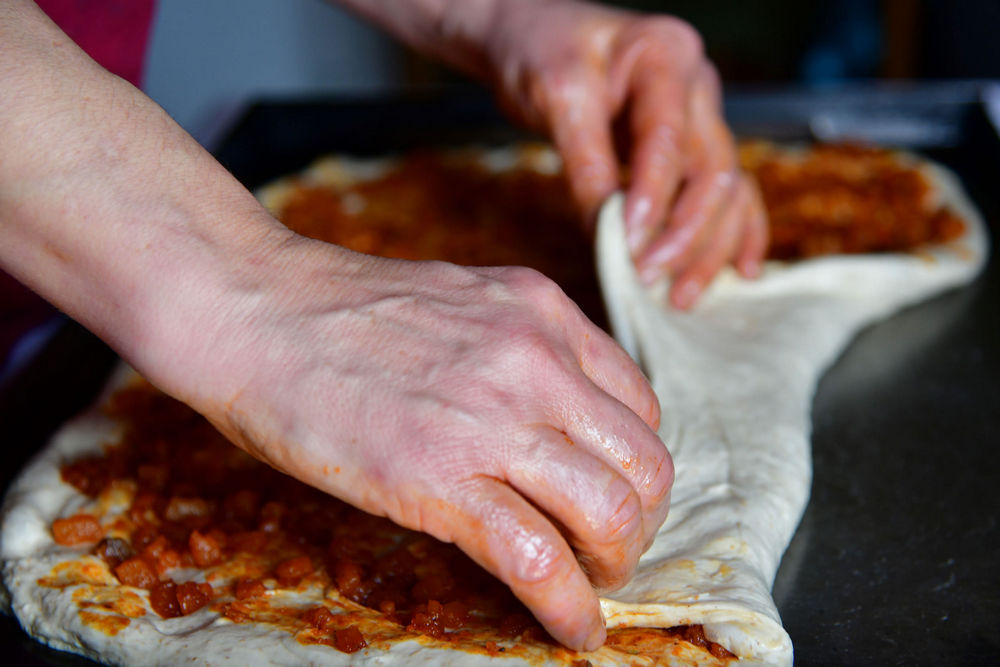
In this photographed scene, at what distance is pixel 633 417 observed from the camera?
87 cm

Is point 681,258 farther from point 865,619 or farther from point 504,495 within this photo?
point 504,495

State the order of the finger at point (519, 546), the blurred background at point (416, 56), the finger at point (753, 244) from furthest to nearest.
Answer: the blurred background at point (416, 56), the finger at point (753, 244), the finger at point (519, 546)

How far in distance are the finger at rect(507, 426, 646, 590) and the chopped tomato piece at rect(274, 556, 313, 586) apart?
0.40 meters

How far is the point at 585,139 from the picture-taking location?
1.63m

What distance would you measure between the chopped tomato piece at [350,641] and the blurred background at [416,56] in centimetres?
159

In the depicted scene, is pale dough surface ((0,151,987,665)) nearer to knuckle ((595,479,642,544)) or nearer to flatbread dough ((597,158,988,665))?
flatbread dough ((597,158,988,665))

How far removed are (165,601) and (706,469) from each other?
27.4 inches

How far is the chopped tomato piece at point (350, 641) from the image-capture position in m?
0.98

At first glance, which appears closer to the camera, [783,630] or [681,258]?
[783,630]

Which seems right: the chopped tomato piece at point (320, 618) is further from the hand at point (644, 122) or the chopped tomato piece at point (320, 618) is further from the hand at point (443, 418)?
the hand at point (644, 122)

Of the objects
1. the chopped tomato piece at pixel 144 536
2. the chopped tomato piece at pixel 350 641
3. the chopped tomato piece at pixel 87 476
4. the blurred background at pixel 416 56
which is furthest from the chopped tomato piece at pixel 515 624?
the blurred background at pixel 416 56

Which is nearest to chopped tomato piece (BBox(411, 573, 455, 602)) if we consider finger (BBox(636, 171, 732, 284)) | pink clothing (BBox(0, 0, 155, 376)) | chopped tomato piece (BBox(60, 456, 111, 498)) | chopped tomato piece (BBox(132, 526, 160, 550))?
chopped tomato piece (BBox(132, 526, 160, 550))

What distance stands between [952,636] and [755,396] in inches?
17.9

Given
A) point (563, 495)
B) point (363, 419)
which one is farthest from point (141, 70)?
point (563, 495)
